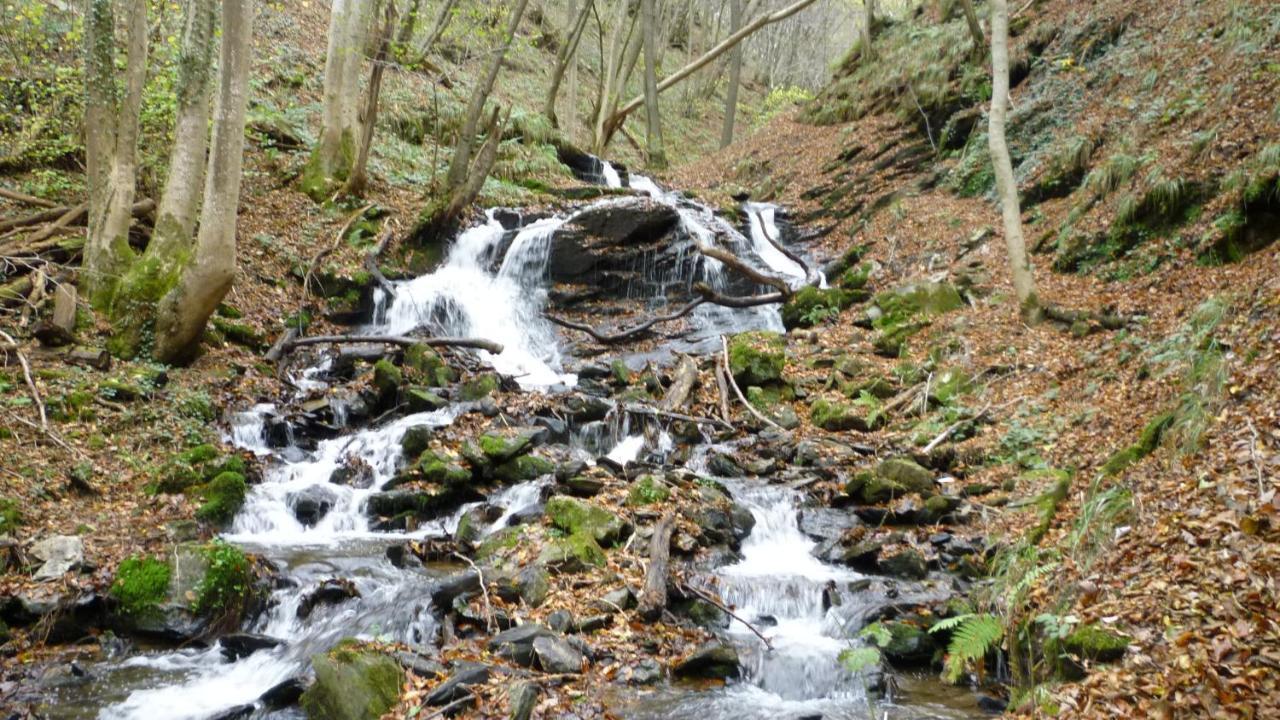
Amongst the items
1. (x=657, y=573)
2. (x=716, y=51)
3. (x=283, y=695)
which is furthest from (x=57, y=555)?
(x=716, y=51)

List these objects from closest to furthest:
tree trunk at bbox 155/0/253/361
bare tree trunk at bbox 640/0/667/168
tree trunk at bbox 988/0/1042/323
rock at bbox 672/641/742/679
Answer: rock at bbox 672/641/742/679, tree trunk at bbox 155/0/253/361, tree trunk at bbox 988/0/1042/323, bare tree trunk at bbox 640/0/667/168

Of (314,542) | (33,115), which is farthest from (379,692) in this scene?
(33,115)

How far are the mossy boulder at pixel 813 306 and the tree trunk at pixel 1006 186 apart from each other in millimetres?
3839

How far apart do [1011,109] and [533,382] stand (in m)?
12.7

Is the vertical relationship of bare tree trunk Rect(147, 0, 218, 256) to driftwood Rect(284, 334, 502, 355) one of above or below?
above

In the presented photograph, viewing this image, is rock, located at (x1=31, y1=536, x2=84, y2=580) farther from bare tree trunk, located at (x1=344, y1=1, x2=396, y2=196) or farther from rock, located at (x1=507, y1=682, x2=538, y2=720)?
bare tree trunk, located at (x1=344, y1=1, x2=396, y2=196)

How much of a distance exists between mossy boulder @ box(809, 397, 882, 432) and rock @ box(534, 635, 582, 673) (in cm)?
611

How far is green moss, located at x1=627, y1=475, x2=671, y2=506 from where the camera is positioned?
805 centimetres

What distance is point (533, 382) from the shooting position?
12602 mm

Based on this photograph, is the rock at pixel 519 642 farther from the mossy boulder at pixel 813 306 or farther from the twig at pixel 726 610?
the mossy boulder at pixel 813 306

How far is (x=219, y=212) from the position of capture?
30.6 ft

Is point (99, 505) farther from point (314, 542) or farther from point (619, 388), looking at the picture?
point (619, 388)

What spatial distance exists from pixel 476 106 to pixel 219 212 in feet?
21.3

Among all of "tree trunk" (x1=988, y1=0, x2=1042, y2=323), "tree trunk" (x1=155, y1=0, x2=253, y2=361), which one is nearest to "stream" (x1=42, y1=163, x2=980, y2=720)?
"tree trunk" (x1=155, y1=0, x2=253, y2=361)
